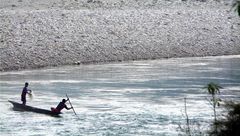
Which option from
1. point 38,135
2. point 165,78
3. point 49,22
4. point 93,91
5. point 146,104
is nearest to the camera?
point 38,135

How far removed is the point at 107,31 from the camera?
3988cm

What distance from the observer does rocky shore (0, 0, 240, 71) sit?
36.8 meters

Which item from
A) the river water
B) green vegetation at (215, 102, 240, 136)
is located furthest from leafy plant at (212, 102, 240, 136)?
the river water

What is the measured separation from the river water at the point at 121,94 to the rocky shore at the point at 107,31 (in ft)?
3.87

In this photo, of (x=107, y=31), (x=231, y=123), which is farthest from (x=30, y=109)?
(x=107, y=31)

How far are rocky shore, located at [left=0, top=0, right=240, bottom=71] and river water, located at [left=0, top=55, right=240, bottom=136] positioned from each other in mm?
1180

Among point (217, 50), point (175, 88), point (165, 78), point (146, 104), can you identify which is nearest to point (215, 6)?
point (217, 50)

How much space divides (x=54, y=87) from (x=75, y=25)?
1036cm

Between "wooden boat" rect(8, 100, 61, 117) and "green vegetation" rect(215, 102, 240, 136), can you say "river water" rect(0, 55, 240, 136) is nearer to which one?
"wooden boat" rect(8, 100, 61, 117)

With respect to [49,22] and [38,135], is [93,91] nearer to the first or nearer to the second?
[38,135]

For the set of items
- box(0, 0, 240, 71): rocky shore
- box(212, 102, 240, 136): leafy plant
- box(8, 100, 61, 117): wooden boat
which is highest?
box(0, 0, 240, 71): rocky shore

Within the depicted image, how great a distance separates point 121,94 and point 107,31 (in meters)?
12.3

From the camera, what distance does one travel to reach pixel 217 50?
1591 inches

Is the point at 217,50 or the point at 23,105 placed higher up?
the point at 217,50
